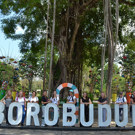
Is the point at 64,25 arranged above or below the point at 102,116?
above

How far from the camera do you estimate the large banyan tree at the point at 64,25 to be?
17031mm

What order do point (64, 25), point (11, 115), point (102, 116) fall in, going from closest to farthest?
point (11, 115) → point (102, 116) → point (64, 25)

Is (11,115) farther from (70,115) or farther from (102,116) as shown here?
(102,116)

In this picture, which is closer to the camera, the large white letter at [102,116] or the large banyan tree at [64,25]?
the large white letter at [102,116]

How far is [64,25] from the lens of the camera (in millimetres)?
18422

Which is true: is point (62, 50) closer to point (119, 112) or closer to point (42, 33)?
point (42, 33)

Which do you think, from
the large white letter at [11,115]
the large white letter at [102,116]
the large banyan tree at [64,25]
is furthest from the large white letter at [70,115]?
the large banyan tree at [64,25]

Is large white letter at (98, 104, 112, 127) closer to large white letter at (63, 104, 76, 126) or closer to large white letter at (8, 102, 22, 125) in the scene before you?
large white letter at (63, 104, 76, 126)

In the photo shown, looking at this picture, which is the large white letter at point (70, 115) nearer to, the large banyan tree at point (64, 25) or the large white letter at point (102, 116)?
the large white letter at point (102, 116)

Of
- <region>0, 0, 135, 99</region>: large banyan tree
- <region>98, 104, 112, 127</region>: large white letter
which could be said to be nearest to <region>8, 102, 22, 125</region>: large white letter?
<region>98, 104, 112, 127</region>: large white letter

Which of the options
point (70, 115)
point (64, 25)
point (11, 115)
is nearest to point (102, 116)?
point (70, 115)

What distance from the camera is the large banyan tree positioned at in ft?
55.9

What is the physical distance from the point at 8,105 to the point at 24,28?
32.8ft

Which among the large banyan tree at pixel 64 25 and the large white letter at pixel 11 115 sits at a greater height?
the large banyan tree at pixel 64 25
